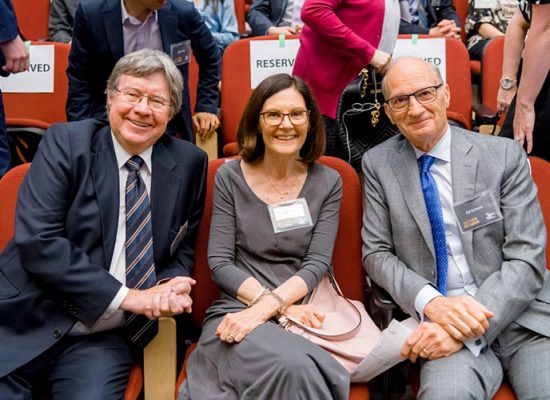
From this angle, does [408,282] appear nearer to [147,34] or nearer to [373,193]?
[373,193]

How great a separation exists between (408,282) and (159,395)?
0.76 m

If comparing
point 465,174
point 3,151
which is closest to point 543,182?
point 465,174

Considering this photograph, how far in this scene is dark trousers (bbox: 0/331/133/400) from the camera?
5.36 feet

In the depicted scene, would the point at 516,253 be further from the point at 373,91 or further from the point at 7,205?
the point at 7,205

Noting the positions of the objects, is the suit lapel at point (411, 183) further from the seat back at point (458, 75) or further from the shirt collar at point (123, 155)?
the seat back at point (458, 75)

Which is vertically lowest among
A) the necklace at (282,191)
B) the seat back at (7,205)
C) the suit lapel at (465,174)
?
the seat back at (7,205)

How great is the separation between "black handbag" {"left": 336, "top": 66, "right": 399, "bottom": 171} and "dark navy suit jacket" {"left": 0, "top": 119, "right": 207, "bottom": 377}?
73 centimetres

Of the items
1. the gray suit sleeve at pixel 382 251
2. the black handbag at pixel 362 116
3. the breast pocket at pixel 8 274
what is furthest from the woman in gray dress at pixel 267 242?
the breast pocket at pixel 8 274

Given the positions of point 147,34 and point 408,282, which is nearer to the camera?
point 408,282

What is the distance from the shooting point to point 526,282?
1.75m

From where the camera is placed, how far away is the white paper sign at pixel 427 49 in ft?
9.78

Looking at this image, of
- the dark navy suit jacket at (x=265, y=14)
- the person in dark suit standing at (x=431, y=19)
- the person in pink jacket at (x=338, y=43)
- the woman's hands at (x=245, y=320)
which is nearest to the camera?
the woman's hands at (x=245, y=320)

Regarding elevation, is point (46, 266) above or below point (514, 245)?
below

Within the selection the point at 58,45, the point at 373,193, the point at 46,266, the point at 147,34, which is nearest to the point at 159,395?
the point at 46,266
